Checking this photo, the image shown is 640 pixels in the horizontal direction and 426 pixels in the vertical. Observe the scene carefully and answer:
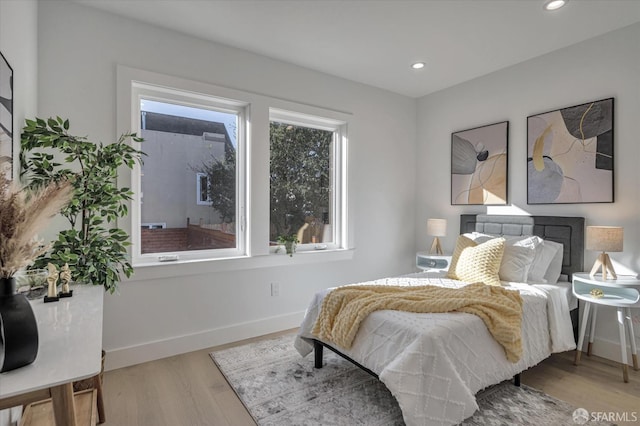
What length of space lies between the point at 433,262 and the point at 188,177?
2.68 metres

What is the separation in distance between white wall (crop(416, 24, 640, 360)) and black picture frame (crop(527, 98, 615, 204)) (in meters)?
0.06

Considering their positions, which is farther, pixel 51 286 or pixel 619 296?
pixel 619 296

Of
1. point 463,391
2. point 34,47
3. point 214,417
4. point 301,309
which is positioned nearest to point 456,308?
point 463,391

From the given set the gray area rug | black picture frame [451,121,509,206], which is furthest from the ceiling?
the gray area rug

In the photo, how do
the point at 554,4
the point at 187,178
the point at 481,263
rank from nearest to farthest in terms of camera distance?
the point at 554,4, the point at 481,263, the point at 187,178

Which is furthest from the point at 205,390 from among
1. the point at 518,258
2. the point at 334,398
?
the point at 518,258

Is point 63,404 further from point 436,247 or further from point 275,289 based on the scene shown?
point 436,247

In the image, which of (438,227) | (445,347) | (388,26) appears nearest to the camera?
(445,347)

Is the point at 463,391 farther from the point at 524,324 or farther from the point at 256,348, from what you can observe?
the point at 256,348

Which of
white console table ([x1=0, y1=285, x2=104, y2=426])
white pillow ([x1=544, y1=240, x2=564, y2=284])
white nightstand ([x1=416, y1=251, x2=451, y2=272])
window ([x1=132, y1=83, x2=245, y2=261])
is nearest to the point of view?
white console table ([x1=0, y1=285, x2=104, y2=426])

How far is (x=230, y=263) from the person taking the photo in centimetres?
307

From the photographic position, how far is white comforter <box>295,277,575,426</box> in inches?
66.7

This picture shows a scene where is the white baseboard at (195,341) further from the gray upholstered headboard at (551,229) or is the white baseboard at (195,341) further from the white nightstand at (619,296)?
the white nightstand at (619,296)

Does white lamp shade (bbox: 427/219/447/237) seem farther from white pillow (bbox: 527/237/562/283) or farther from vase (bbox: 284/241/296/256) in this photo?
vase (bbox: 284/241/296/256)
